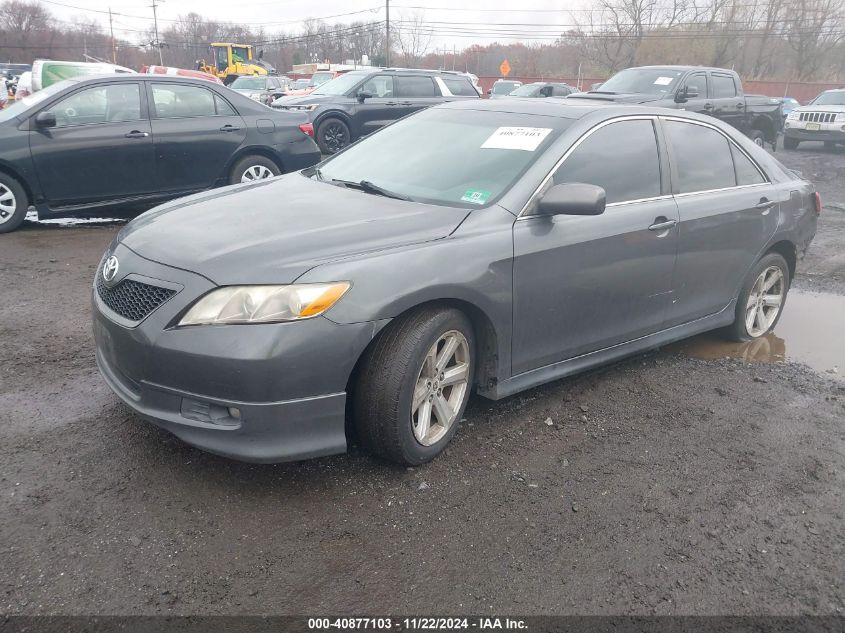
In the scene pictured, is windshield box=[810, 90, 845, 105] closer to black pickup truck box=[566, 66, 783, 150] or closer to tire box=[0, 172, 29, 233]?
black pickup truck box=[566, 66, 783, 150]

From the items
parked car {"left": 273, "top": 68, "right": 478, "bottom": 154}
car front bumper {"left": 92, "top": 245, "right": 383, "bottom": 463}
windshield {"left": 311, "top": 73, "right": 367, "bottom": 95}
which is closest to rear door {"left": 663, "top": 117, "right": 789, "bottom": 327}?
car front bumper {"left": 92, "top": 245, "right": 383, "bottom": 463}

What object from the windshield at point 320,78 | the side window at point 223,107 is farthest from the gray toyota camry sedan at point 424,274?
the windshield at point 320,78

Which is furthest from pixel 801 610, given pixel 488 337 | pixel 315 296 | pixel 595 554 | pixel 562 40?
pixel 562 40

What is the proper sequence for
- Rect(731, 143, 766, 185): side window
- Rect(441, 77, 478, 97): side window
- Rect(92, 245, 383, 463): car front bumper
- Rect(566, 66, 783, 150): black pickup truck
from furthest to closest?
Rect(441, 77, 478, 97): side window < Rect(566, 66, 783, 150): black pickup truck < Rect(731, 143, 766, 185): side window < Rect(92, 245, 383, 463): car front bumper

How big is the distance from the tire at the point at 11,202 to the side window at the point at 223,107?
7.58ft

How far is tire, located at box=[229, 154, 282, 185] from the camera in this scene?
8.28m

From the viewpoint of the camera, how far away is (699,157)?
177 inches

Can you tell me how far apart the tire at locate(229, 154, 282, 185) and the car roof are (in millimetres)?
4386

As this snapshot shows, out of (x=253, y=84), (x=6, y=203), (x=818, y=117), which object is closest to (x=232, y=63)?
(x=253, y=84)

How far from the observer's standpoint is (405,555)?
2625 millimetres

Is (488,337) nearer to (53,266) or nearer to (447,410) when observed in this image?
(447,410)

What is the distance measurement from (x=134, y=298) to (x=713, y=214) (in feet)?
11.3

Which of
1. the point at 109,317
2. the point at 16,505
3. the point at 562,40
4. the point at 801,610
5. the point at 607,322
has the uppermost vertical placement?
the point at 562,40

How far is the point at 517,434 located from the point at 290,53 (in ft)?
316
